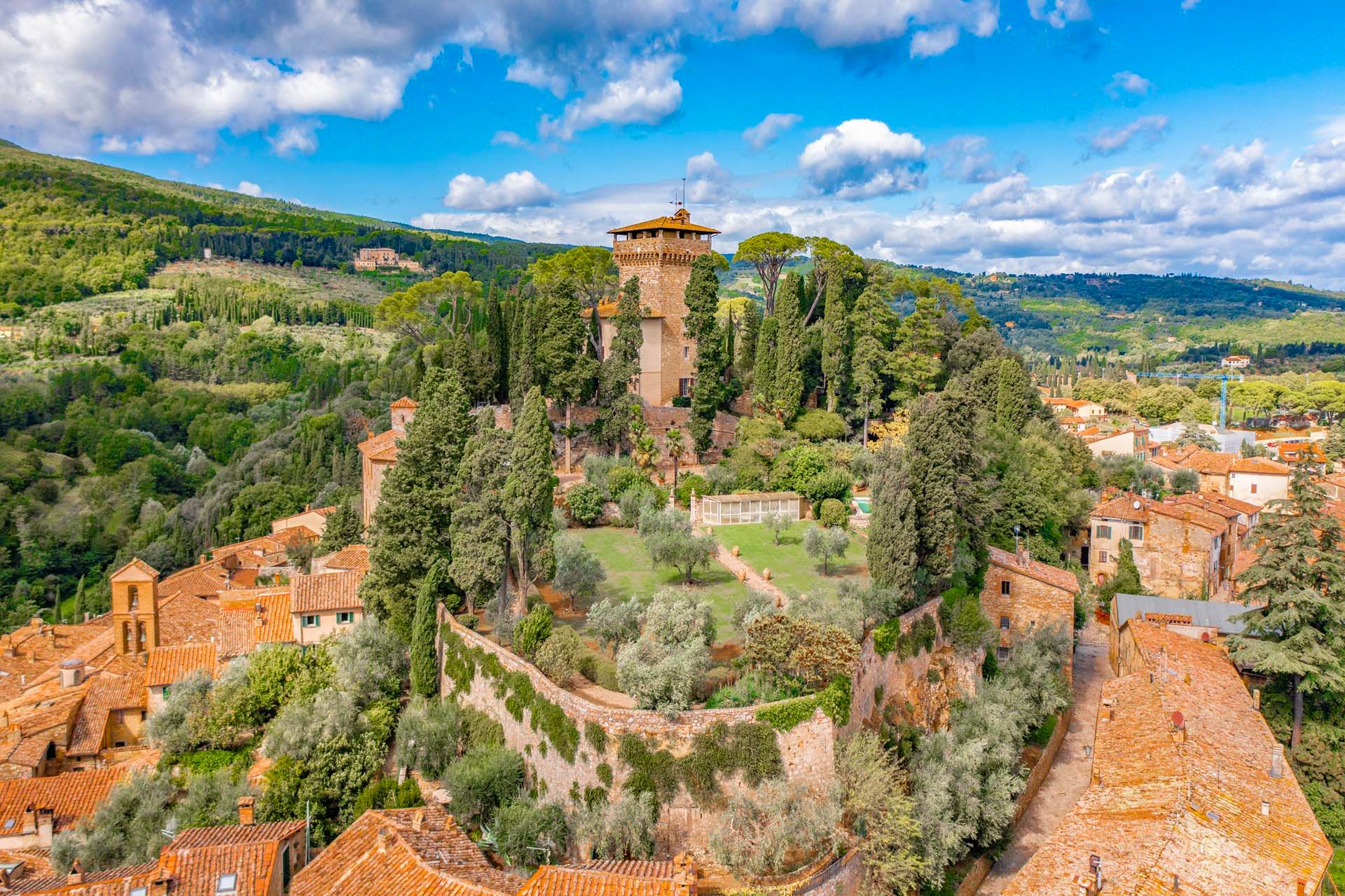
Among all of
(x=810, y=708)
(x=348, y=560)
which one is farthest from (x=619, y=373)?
(x=810, y=708)

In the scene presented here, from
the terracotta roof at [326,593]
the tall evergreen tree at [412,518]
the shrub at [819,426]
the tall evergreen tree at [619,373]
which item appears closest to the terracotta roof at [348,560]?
the terracotta roof at [326,593]

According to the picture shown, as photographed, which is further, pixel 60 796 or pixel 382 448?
pixel 382 448

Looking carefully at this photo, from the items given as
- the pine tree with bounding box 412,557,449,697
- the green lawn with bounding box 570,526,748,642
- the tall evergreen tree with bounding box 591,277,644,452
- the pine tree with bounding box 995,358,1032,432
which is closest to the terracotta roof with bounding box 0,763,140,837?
the pine tree with bounding box 412,557,449,697

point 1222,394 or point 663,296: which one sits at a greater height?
point 663,296

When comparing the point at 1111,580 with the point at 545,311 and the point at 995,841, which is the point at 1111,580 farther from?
the point at 545,311

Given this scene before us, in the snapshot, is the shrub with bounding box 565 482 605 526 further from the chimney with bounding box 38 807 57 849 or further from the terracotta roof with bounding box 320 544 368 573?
A: the chimney with bounding box 38 807 57 849

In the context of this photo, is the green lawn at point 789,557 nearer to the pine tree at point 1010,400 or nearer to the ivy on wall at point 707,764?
the ivy on wall at point 707,764

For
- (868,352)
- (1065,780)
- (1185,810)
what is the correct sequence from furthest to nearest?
(868,352), (1065,780), (1185,810)

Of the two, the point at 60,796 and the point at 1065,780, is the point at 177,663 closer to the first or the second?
the point at 60,796
